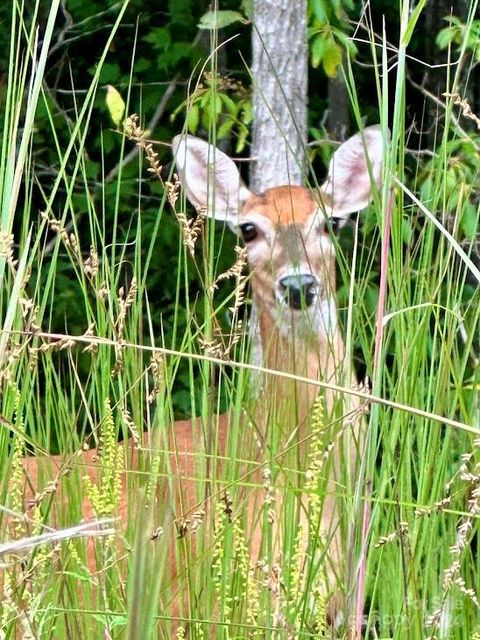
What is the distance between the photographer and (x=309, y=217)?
4.47 m

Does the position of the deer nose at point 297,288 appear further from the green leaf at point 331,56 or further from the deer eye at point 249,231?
the green leaf at point 331,56

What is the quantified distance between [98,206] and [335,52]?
3070 millimetres

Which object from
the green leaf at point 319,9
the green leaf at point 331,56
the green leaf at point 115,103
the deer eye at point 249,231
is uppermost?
the green leaf at point 319,9

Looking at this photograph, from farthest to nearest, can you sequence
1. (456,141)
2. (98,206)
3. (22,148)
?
(98,206), (456,141), (22,148)

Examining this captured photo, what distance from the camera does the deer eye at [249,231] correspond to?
4.40 meters

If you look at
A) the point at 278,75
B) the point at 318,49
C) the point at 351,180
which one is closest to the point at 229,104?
the point at 278,75

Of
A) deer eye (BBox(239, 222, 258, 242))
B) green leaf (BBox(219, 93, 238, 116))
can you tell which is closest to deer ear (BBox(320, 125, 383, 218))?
deer eye (BBox(239, 222, 258, 242))

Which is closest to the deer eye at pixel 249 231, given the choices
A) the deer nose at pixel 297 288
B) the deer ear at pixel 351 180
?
the deer ear at pixel 351 180

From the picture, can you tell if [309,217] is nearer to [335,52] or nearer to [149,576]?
[335,52]

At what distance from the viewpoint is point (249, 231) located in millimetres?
4410

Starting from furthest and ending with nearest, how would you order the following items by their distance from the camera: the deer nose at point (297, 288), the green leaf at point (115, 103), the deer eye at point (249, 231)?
1. the green leaf at point (115, 103)
2. the deer eye at point (249, 231)
3. the deer nose at point (297, 288)

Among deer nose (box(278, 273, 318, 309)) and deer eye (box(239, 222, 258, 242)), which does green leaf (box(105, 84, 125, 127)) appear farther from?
deer nose (box(278, 273, 318, 309))

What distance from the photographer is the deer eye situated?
4.40 m

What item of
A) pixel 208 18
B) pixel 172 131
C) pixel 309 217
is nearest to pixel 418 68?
pixel 172 131
